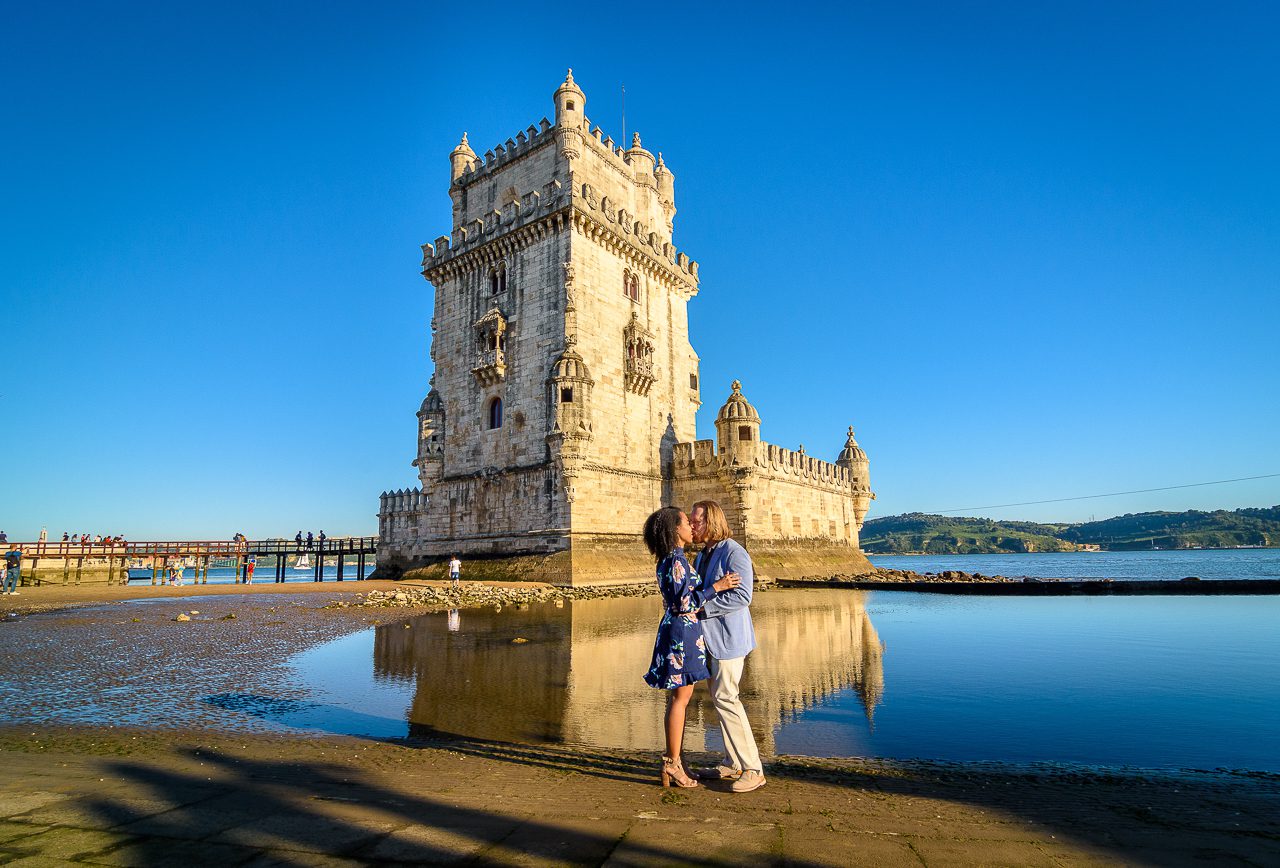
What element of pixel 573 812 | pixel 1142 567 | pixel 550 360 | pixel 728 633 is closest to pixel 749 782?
pixel 728 633

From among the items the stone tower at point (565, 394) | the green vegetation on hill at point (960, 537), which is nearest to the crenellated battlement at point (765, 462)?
the stone tower at point (565, 394)

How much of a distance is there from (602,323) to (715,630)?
83.8 feet

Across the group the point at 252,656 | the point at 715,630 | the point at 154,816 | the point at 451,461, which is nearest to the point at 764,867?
the point at 715,630

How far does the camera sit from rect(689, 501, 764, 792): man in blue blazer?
4.59 m

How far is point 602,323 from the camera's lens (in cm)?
2950

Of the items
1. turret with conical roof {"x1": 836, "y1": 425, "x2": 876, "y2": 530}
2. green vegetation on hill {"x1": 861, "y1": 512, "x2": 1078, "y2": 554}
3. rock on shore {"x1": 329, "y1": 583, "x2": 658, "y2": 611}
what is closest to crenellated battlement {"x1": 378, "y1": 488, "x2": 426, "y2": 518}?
rock on shore {"x1": 329, "y1": 583, "x2": 658, "y2": 611}

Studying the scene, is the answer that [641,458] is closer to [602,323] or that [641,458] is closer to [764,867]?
[602,323]

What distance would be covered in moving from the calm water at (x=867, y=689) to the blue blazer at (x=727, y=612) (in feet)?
5.81

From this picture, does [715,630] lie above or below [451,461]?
below

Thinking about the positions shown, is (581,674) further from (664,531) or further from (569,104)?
(569,104)

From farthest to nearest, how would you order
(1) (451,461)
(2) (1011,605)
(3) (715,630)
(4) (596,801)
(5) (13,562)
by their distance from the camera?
(1) (451,461) → (5) (13,562) → (2) (1011,605) → (3) (715,630) → (4) (596,801)

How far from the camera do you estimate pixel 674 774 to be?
4.47 metres

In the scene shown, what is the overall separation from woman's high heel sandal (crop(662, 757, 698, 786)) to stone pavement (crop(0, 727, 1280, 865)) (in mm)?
109

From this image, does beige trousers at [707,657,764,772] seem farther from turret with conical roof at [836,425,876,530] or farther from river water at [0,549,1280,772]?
turret with conical roof at [836,425,876,530]
